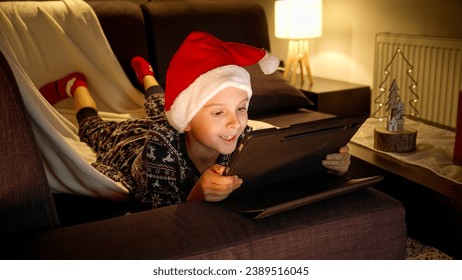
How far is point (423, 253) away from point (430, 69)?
1284mm

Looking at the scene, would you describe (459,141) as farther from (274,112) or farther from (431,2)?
(431,2)

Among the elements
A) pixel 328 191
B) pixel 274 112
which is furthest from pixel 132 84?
pixel 328 191

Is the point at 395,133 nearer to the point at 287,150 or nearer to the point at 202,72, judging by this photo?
the point at 202,72

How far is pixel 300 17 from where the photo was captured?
2.80m

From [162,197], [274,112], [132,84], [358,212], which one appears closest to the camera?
[358,212]

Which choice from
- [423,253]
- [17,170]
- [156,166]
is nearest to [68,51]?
[156,166]

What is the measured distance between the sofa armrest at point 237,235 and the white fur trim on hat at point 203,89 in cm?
29

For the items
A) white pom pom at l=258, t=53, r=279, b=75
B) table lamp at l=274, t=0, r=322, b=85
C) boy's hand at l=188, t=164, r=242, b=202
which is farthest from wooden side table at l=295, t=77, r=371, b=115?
boy's hand at l=188, t=164, r=242, b=202

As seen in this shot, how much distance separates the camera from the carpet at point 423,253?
1566mm

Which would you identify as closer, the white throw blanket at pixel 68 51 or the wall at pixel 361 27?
the white throw blanket at pixel 68 51

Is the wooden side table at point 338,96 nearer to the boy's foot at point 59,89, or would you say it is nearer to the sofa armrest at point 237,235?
the boy's foot at point 59,89

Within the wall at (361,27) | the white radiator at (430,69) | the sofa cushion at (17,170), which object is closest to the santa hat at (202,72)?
the sofa cushion at (17,170)
